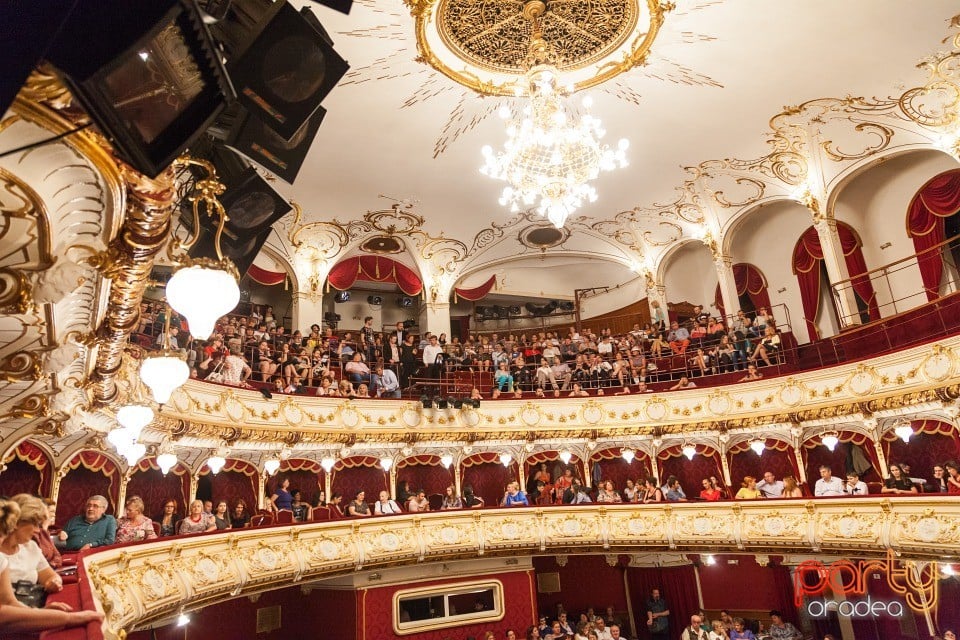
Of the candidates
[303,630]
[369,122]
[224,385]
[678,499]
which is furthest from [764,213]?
[303,630]

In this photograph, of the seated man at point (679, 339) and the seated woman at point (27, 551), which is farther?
the seated man at point (679, 339)

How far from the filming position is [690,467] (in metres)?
13.9

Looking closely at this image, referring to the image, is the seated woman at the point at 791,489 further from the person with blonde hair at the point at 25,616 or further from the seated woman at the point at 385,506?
the person with blonde hair at the point at 25,616

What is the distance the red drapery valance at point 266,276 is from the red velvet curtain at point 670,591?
420 inches

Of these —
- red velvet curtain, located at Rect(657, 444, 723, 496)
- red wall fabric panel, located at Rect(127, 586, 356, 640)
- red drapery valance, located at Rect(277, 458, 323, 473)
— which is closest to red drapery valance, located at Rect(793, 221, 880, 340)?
red velvet curtain, located at Rect(657, 444, 723, 496)

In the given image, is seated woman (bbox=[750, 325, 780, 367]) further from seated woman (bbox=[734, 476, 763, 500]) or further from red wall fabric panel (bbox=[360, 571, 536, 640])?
red wall fabric panel (bbox=[360, 571, 536, 640])

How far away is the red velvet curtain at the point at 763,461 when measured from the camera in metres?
12.6

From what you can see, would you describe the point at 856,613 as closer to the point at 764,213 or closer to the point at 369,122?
the point at 764,213

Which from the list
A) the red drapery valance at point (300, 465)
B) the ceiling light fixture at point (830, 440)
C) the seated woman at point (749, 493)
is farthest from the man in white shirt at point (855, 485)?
the red drapery valance at point (300, 465)

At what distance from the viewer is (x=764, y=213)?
48.6ft

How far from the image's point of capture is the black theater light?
166 centimetres

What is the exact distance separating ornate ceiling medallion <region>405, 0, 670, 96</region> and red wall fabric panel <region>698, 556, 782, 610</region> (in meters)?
9.07

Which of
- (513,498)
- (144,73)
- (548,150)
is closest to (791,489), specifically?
(513,498)

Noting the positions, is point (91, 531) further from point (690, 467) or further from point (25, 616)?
point (690, 467)
